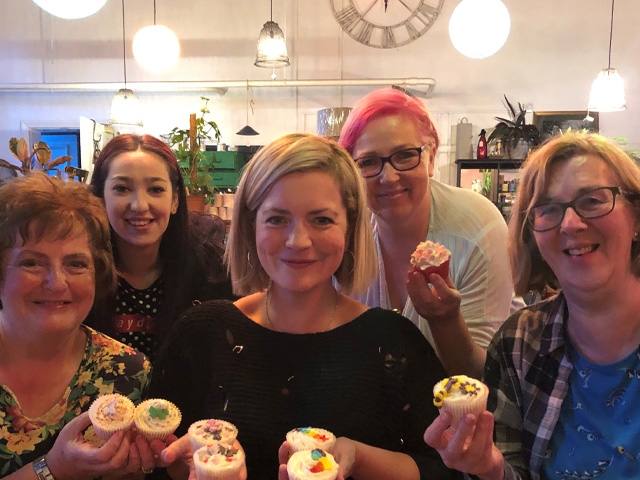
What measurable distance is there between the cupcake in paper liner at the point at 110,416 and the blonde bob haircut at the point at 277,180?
52 centimetres

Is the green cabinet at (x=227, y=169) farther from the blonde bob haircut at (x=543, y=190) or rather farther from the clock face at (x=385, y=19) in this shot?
the blonde bob haircut at (x=543, y=190)

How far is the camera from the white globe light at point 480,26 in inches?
188

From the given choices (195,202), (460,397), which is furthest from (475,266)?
(195,202)

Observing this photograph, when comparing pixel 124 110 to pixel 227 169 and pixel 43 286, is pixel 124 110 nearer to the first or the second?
pixel 227 169

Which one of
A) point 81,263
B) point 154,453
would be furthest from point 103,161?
point 154,453

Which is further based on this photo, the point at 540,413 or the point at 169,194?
the point at 169,194

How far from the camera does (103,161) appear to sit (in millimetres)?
2592

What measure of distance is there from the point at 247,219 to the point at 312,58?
23.8ft

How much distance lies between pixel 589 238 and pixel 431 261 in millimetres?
533

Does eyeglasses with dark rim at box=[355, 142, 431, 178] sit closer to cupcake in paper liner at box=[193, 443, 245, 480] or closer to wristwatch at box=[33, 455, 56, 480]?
cupcake in paper liner at box=[193, 443, 245, 480]

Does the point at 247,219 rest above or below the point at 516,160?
below

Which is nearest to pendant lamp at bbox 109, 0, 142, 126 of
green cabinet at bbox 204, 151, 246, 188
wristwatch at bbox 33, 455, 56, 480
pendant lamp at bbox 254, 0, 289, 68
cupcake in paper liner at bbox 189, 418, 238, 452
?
green cabinet at bbox 204, 151, 246, 188

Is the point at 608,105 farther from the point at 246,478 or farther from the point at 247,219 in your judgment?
the point at 246,478

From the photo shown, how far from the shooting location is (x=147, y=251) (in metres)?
2.60
